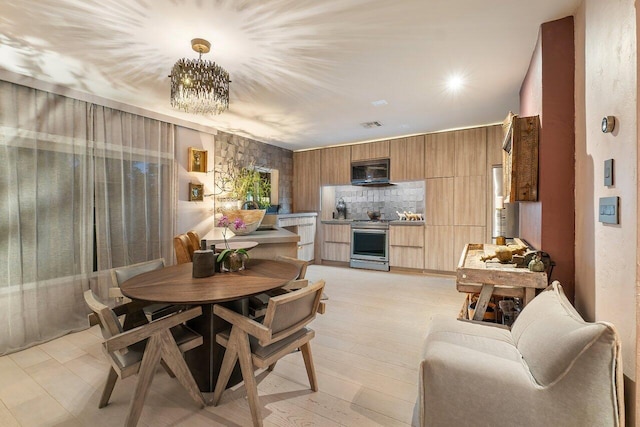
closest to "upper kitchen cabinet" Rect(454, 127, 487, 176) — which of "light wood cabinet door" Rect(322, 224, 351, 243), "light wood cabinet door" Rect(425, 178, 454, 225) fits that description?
"light wood cabinet door" Rect(425, 178, 454, 225)

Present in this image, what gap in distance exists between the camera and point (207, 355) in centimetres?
185

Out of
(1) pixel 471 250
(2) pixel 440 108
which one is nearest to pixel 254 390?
(1) pixel 471 250

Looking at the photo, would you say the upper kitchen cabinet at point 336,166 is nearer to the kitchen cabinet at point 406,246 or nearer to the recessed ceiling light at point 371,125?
the recessed ceiling light at point 371,125

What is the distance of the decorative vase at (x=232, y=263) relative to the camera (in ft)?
6.79

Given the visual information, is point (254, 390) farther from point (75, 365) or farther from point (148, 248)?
point (148, 248)

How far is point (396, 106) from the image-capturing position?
11.7ft

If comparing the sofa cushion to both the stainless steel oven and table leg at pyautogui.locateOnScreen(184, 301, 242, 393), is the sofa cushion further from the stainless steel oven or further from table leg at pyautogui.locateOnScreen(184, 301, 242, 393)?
the stainless steel oven

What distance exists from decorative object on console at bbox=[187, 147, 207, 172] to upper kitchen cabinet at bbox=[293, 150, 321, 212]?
7.99ft

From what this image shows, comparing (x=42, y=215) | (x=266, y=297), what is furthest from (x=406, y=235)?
(x=42, y=215)

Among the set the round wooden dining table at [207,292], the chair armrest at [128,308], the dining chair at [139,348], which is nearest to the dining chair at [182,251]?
the round wooden dining table at [207,292]

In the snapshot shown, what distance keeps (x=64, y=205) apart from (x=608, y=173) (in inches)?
165

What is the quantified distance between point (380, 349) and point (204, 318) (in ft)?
4.82

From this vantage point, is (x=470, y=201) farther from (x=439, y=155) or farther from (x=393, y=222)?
(x=393, y=222)

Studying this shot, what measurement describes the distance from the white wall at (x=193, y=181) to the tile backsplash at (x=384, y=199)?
277 centimetres
